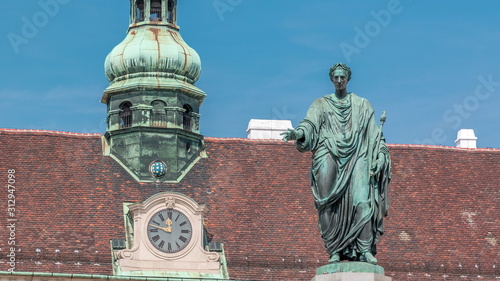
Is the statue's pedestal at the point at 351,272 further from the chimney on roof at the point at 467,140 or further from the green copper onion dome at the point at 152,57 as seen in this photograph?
the chimney on roof at the point at 467,140

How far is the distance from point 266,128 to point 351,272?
3563cm

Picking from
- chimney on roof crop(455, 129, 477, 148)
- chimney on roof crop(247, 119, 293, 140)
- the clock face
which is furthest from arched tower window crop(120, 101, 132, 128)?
chimney on roof crop(455, 129, 477, 148)

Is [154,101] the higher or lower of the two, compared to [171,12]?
lower

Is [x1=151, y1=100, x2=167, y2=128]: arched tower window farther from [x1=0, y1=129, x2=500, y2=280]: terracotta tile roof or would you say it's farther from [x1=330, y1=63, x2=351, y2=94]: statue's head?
[x1=330, y1=63, x2=351, y2=94]: statue's head

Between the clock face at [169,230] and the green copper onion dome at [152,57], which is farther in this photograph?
the green copper onion dome at [152,57]

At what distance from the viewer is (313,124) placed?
16609 millimetres

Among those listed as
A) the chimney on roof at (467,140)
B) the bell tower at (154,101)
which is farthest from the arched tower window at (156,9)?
the chimney on roof at (467,140)

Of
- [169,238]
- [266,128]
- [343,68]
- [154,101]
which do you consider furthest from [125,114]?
[343,68]

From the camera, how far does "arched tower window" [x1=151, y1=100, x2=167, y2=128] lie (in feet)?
154

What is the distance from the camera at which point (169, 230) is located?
4350 centimetres

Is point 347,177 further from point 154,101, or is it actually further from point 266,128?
point 266,128

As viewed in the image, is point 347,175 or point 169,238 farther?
point 169,238

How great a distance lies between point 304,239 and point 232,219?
2.34 metres

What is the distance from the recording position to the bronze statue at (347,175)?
1628 centimetres
